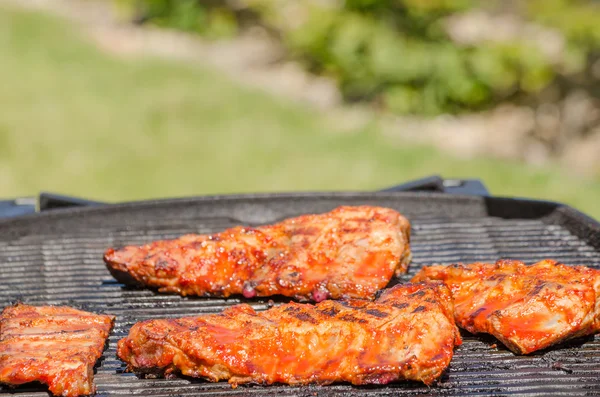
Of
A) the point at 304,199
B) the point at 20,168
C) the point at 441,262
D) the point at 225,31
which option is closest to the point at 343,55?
the point at 225,31

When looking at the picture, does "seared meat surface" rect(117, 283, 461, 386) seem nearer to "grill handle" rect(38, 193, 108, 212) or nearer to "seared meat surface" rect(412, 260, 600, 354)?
"seared meat surface" rect(412, 260, 600, 354)

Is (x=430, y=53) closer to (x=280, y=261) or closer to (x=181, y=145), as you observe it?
(x=181, y=145)

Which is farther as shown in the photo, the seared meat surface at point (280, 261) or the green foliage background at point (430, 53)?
the green foliage background at point (430, 53)

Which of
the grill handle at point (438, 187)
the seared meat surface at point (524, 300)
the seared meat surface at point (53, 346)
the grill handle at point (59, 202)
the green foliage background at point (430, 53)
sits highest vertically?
the green foliage background at point (430, 53)

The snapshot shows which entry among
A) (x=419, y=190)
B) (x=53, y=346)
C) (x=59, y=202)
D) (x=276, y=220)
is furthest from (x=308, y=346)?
(x=59, y=202)

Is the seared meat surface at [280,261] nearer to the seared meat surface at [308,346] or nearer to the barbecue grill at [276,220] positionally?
the barbecue grill at [276,220]

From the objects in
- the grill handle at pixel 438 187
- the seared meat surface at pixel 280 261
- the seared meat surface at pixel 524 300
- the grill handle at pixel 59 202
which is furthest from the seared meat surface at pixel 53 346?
the grill handle at pixel 438 187
